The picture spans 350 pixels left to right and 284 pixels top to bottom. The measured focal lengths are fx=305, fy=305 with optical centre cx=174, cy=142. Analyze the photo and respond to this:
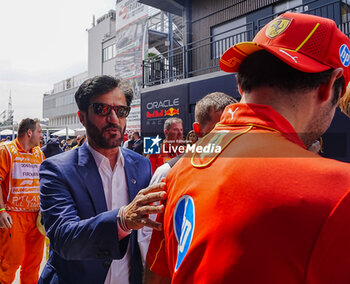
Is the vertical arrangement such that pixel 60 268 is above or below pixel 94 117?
below

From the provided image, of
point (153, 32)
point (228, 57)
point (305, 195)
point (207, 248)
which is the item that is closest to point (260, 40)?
point (228, 57)

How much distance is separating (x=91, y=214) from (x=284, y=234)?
3.78ft

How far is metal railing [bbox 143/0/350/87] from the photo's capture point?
7.59 metres

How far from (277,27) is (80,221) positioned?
3.59 ft

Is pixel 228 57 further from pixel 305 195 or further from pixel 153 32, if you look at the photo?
pixel 153 32

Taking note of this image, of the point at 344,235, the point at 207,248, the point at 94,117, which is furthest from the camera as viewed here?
the point at 94,117

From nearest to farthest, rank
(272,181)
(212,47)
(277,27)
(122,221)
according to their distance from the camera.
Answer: (272,181) < (277,27) < (122,221) < (212,47)

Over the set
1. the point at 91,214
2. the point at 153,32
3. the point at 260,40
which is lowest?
the point at 91,214

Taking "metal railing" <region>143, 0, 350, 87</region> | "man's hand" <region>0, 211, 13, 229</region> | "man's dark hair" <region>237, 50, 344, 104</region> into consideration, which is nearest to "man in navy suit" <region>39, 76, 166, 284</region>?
"man's dark hair" <region>237, 50, 344, 104</region>

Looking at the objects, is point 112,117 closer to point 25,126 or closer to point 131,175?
point 131,175

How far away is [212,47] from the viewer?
10938 millimetres

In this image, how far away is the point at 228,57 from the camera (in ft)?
3.00

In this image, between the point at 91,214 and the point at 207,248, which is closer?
the point at 207,248

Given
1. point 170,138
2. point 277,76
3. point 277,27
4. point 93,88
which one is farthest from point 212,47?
point 277,76
